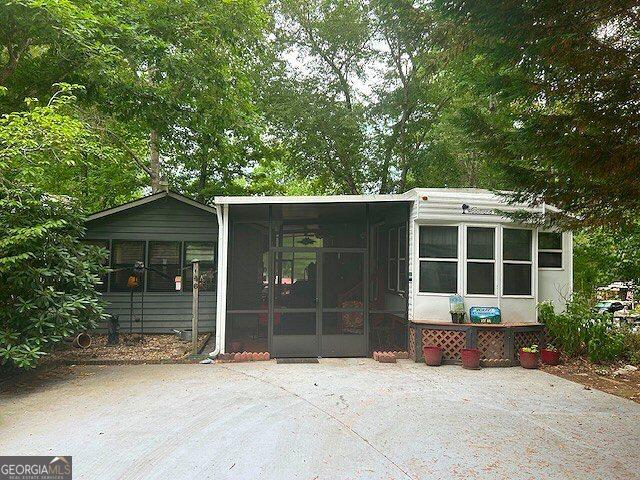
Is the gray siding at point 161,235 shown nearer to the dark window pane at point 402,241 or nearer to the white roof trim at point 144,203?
the white roof trim at point 144,203

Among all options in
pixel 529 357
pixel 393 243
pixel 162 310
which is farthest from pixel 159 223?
pixel 529 357

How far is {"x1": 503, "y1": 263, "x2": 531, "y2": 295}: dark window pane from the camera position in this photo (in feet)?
26.5

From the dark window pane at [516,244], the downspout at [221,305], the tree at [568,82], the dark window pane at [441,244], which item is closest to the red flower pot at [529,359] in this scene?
the dark window pane at [516,244]

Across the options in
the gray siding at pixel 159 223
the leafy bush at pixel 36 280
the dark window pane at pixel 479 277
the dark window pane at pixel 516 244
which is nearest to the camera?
the leafy bush at pixel 36 280

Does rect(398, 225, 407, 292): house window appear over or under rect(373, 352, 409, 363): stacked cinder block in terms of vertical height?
over

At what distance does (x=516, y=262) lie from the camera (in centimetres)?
811

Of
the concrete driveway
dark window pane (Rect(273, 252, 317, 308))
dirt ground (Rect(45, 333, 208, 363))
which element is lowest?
dirt ground (Rect(45, 333, 208, 363))

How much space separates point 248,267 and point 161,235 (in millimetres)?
3297

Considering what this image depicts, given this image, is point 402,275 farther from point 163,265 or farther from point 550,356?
point 163,265

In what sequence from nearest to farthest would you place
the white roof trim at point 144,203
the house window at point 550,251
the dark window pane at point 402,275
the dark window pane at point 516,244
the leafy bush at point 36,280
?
1. the leafy bush at point 36,280
2. the dark window pane at point 516,244
3. the dark window pane at point 402,275
4. the house window at point 550,251
5. the white roof trim at point 144,203

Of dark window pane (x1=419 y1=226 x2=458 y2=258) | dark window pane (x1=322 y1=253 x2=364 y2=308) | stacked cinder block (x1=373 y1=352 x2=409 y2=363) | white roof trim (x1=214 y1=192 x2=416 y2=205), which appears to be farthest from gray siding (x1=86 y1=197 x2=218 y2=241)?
dark window pane (x1=419 y1=226 x2=458 y2=258)

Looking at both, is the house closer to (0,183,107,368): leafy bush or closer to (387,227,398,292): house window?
(387,227,398,292): house window

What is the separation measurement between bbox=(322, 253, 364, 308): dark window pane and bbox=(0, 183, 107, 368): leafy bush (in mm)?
3580

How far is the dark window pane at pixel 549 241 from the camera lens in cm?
837
